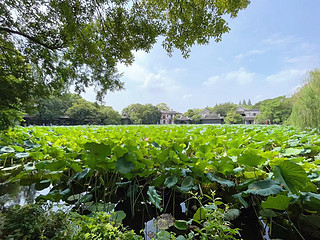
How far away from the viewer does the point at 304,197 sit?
3.00ft

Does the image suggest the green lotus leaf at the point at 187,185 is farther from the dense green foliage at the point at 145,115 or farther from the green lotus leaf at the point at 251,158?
the dense green foliage at the point at 145,115

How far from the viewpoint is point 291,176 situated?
3.02ft

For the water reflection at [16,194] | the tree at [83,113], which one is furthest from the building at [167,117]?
the water reflection at [16,194]

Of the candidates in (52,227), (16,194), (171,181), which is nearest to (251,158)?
(171,181)

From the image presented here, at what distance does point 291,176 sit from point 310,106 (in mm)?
9047

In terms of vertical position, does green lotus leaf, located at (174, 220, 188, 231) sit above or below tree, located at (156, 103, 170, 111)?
below

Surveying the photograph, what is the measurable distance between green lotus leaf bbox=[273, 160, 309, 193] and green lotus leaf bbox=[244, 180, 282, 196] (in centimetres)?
5

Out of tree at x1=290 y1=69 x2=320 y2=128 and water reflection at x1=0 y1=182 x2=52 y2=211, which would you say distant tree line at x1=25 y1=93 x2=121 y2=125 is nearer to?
tree at x1=290 y1=69 x2=320 y2=128

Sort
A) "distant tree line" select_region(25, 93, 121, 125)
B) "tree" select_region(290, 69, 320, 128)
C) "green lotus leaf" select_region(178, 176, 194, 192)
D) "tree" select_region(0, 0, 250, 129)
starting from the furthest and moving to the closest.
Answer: "distant tree line" select_region(25, 93, 121, 125) → "tree" select_region(290, 69, 320, 128) → "tree" select_region(0, 0, 250, 129) → "green lotus leaf" select_region(178, 176, 194, 192)

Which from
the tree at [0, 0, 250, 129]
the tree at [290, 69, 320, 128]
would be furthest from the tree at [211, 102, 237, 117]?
the tree at [0, 0, 250, 129]

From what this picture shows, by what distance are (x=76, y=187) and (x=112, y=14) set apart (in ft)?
9.21

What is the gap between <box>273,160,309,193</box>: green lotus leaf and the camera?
2.89 ft

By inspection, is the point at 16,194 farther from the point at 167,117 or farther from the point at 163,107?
the point at 163,107

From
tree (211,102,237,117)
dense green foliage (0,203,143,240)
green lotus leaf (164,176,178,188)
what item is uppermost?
tree (211,102,237,117)
